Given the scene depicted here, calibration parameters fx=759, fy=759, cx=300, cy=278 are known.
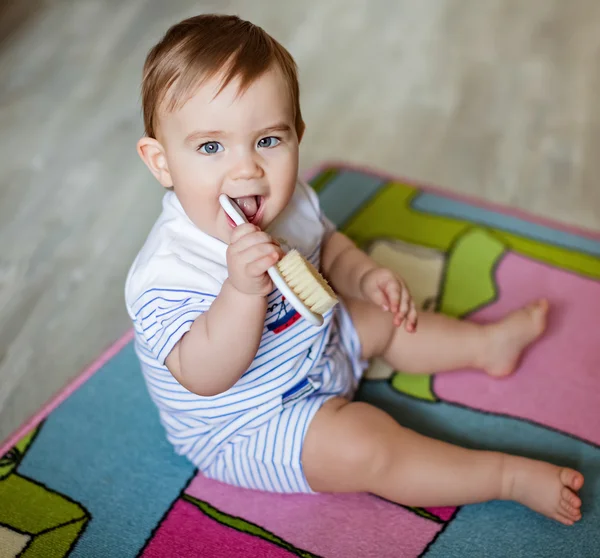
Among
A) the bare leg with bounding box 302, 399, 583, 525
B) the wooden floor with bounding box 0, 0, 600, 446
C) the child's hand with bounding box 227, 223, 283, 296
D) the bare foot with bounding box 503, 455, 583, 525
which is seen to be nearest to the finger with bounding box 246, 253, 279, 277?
the child's hand with bounding box 227, 223, 283, 296

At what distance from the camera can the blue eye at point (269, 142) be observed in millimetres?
698

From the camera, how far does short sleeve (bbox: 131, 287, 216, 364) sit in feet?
2.35

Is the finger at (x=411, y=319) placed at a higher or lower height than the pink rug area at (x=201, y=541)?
higher

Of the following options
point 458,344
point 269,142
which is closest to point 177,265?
point 269,142

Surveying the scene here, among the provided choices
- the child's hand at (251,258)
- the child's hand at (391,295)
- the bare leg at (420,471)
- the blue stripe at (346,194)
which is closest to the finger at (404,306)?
the child's hand at (391,295)

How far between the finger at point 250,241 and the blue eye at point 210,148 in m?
0.09

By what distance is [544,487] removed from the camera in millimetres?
784

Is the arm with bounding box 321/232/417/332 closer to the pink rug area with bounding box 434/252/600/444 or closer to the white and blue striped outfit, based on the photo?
the white and blue striped outfit

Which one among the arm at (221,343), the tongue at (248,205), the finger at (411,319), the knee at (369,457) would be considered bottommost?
the knee at (369,457)

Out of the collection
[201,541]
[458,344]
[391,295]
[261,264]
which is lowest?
[201,541]

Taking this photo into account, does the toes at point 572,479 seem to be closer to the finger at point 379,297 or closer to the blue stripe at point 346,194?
the finger at point 379,297

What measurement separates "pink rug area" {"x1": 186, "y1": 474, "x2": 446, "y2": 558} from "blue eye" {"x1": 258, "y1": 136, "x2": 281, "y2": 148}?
39cm

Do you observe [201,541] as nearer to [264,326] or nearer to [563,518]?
[264,326]

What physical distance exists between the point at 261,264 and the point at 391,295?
25 centimetres
